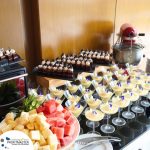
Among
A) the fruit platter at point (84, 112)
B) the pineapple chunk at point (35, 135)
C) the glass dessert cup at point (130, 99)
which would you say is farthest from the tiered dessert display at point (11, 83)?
the glass dessert cup at point (130, 99)

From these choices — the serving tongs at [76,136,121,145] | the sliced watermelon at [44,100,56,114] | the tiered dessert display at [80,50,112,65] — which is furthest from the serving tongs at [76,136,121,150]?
the tiered dessert display at [80,50,112,65]

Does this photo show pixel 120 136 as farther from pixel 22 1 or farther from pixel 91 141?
pixel 22 1

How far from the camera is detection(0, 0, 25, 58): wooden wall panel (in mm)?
1642

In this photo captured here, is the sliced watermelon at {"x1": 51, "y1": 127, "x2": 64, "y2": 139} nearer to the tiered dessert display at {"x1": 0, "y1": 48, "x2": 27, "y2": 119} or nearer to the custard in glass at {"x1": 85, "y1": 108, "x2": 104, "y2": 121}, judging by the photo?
the custard in glass at {"x1": 85, "y1": 108, "x2": 104, "y2": 121}

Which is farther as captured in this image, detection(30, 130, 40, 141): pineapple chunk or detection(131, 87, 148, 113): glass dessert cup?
detection(131, 87, 148, 113): glass dessert cup

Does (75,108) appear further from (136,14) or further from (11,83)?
(136,14)

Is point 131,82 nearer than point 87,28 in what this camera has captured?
Yes

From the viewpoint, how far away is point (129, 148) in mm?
1137

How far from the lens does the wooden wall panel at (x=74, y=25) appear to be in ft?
6.06

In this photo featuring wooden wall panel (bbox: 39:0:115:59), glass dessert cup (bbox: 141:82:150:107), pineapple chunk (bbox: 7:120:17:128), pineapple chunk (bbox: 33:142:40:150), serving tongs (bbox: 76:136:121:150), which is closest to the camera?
pineapple chunk (bbox: 33:142:40:150)

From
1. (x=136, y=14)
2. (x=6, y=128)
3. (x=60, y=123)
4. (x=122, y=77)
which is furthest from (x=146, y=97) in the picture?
(x=136, y=14)

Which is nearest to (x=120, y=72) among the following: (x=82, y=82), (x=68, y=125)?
(x=82, y=82)

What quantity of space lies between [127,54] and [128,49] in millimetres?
48

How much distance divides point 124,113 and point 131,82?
0.29 m
